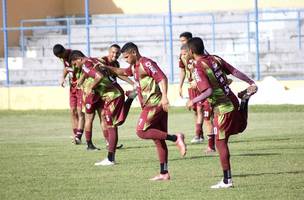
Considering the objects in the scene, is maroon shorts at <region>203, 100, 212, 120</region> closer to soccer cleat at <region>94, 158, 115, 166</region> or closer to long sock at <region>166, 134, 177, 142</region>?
soccer cleat at <region>94, 158, 115, 166</region>

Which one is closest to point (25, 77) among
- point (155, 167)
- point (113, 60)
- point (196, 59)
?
point (113, 60)

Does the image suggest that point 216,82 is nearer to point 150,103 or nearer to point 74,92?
point 150,103

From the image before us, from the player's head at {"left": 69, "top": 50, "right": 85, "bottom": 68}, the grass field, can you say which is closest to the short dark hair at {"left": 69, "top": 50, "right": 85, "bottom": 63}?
the player's head at {"left": 69, "top": 50, "right": 85, "bottom": 68}

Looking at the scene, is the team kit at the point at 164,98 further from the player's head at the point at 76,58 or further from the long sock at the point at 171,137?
the player's head at the point at 76,58

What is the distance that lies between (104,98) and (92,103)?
98 centimetres

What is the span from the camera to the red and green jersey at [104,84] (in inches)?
651

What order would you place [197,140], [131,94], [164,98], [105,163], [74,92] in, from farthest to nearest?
[74,92] < [197,140] < [105,163] < [131,94] < [164,98]

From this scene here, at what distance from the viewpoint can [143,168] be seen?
48.3ft

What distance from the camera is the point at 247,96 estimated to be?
12.7 metres

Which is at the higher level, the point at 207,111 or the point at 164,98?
the point at 164,98

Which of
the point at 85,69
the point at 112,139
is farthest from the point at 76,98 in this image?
the point at 112,139

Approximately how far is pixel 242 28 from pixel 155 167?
69.8 feet

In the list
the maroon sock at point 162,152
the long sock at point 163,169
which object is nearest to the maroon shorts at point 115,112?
the maroon sock at point 162,152

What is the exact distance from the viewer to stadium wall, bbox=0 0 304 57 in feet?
124
